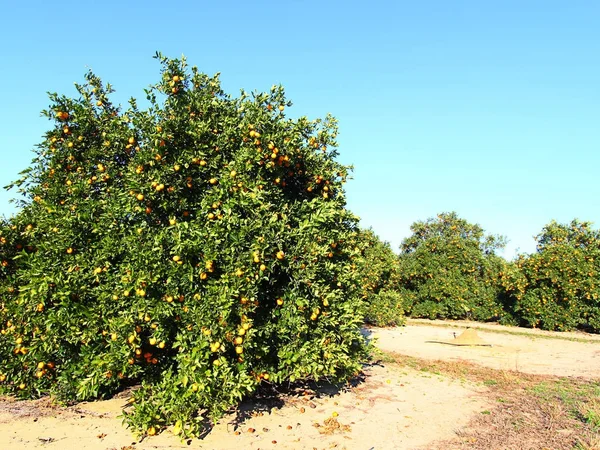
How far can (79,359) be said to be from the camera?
17.5 ft

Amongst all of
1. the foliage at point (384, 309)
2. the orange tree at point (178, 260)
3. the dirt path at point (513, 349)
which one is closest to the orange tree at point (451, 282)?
the dirt path at point (513, 349)

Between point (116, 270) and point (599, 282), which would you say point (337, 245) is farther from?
point (599, 282)

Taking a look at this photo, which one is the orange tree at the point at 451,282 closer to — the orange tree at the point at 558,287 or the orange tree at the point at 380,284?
the orange tree at the point at 558,287

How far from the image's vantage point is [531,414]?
5.74m

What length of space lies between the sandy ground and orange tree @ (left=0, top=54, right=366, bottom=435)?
0.29 meters

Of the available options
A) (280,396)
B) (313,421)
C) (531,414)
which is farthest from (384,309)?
→ (313,421)

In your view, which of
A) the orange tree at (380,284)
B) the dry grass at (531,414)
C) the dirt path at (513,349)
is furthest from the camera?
the orange tree at (380,284)

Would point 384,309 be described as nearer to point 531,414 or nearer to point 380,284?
point 380,284

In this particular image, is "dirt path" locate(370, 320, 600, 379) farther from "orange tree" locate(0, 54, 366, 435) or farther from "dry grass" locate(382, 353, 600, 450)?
"orange tree" locate(0, 54, 366, 435)

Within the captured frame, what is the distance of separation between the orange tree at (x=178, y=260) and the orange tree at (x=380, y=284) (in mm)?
9456

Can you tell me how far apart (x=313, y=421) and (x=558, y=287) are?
14.5 m

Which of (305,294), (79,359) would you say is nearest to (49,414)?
(79,359)

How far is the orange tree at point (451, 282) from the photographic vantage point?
756 inches

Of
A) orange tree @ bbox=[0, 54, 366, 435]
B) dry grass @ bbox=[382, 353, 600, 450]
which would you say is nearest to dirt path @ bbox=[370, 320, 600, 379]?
dry grass @ bbox=[382, 353, 600, 450]
